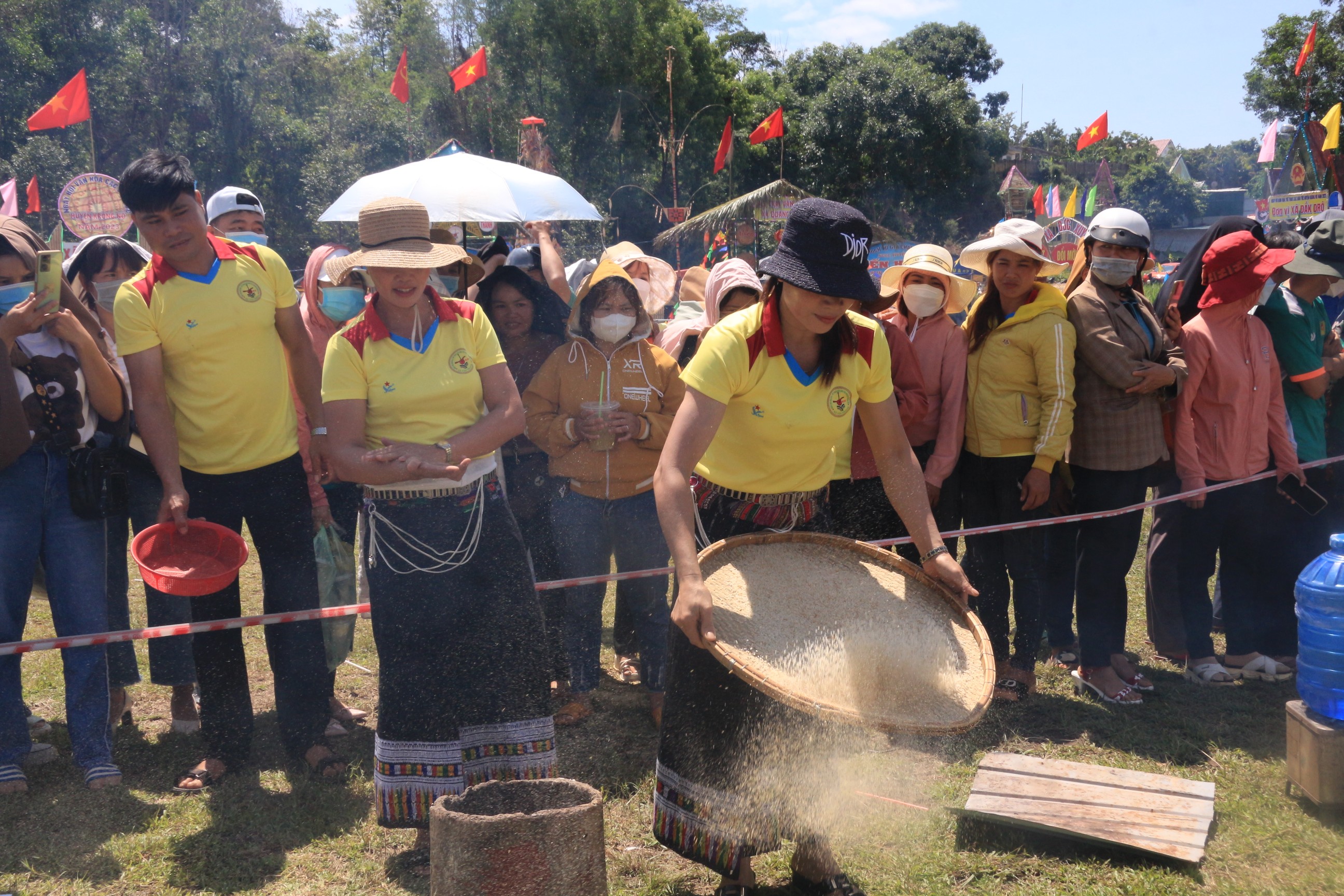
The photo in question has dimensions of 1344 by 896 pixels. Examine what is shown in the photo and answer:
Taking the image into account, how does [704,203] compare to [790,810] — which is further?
[704,203]

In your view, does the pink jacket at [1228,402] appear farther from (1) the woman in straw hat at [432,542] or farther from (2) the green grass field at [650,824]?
(1) the woman in straw hat at [432,542]

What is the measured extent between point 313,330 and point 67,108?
8.96 metres

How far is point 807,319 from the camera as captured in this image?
2.62 metres

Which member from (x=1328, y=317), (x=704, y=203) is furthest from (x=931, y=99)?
(x=1328, y=317)

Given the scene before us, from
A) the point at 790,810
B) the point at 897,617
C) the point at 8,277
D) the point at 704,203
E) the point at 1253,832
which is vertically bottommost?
the point at 1253,832

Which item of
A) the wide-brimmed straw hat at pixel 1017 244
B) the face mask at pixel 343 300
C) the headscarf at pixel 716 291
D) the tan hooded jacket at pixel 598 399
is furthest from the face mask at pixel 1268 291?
the face mask at pixel 343 300

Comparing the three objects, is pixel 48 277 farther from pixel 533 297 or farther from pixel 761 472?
pixel 761 472

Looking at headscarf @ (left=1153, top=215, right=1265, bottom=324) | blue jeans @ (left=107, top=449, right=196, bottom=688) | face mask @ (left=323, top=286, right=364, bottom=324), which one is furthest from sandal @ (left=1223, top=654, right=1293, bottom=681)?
blue jeans @ (left=107, top=449, right=196, bottom=688)

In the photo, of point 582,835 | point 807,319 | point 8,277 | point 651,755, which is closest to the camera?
point 582,835

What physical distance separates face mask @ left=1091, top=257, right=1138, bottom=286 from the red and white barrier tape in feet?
3.27

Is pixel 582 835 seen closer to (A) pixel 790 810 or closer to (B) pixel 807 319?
(A) pixel 790 810

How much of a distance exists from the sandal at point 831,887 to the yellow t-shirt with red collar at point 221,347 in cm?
232

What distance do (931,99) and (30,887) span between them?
32.6 metres

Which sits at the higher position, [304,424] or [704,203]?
[704,203]
